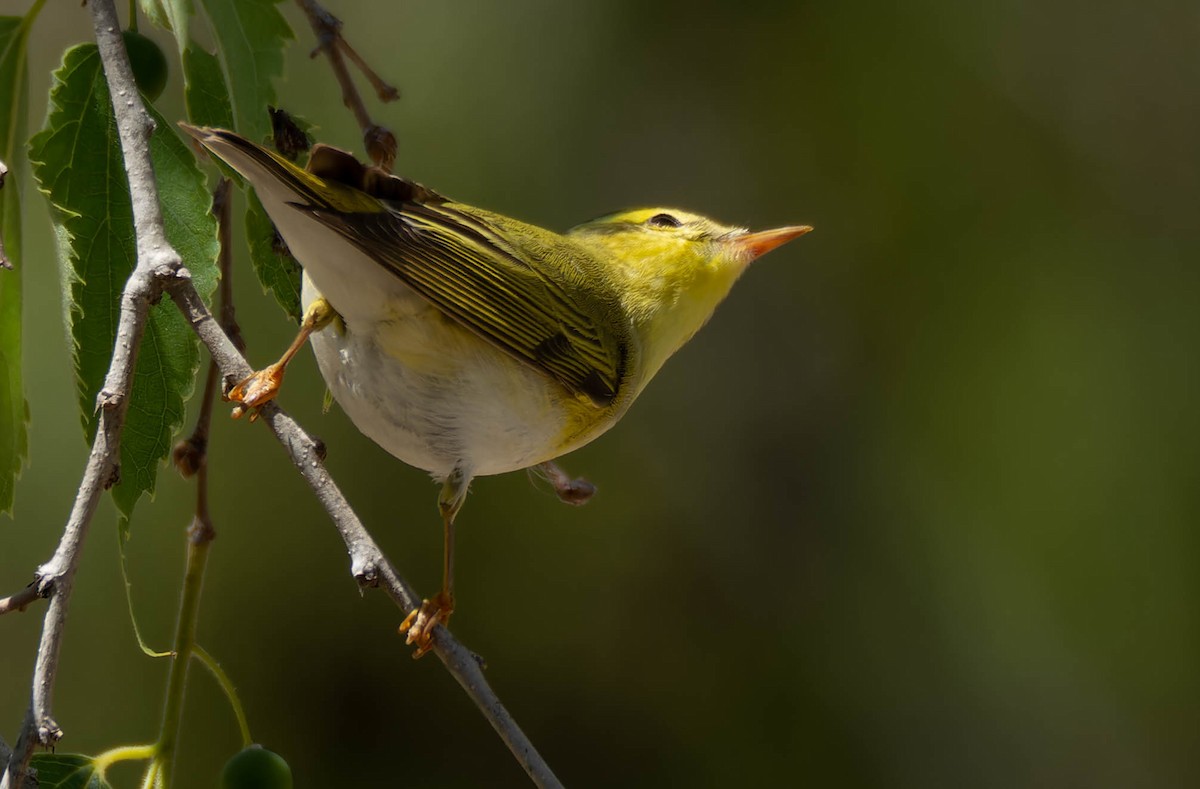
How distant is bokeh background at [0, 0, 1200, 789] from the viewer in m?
4.56

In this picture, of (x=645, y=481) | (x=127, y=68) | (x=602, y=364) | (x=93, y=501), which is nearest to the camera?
(x=93, y=501)

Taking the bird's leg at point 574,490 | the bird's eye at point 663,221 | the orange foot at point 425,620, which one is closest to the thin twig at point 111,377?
the orange foot at point 425,620

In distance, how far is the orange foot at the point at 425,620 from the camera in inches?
77.2

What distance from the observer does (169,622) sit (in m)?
4.27

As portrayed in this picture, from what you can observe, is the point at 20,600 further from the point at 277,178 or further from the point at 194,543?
the point at 277,178

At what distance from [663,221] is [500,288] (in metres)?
0.83

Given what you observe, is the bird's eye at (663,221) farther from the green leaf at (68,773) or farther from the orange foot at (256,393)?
the green leaf at (68,773)

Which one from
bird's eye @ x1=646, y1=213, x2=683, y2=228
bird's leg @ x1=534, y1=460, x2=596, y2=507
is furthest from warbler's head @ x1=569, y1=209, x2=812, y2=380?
bird's leg @ x1=534, y1=460, x2=596, y2=507

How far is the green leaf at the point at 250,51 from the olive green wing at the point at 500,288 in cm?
26

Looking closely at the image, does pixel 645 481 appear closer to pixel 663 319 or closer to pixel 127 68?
pixel 663 319

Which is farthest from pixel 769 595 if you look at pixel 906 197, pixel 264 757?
pixel 264 757

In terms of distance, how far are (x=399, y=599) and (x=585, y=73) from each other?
430 cm

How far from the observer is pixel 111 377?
155 cm

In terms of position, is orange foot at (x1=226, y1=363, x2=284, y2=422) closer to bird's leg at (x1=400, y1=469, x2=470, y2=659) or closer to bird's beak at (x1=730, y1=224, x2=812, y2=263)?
bird's leg at (x1=400, y1=469, x2=470, y2=659)
